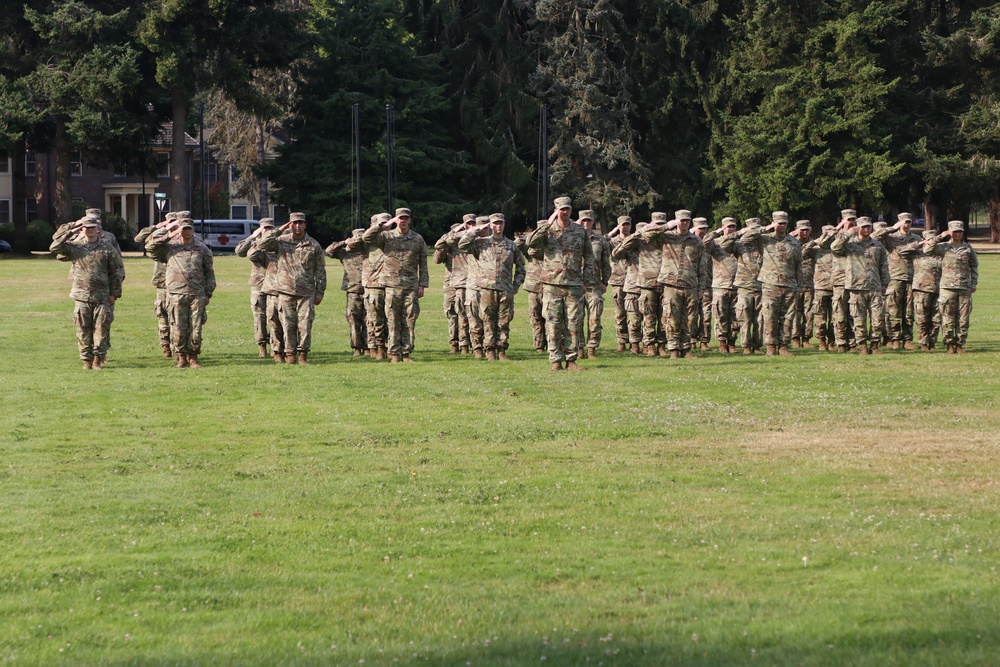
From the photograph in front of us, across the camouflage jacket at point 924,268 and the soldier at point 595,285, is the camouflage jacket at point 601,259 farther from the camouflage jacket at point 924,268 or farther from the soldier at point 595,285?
the camouflage jacket at point 924,268

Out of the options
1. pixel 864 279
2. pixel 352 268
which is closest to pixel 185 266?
pixel 352 268

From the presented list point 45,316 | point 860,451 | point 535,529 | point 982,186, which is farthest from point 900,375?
point 982,186

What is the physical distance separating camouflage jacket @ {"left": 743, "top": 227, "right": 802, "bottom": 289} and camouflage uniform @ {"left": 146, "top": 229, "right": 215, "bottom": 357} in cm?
818

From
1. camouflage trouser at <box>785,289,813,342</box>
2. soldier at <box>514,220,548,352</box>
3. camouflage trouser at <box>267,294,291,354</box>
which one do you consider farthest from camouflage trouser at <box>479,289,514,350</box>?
camouflage trouser at <box>785,289,813,342</box>

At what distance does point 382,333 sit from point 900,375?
7231mm

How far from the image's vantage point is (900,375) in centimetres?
1984

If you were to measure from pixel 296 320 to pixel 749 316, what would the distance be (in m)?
6.93

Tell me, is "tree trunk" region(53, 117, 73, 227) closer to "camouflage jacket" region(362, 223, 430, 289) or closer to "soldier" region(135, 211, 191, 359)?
"soldier" region(135, 211, 191, 359)

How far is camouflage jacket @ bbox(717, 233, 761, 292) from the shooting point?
76.6 feet

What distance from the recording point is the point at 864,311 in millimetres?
23516

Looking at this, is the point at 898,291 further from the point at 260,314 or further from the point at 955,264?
the point at 260,314

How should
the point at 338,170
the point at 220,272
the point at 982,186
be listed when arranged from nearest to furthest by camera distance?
the point at 220,272, the point at 982,186, the point at 338,170

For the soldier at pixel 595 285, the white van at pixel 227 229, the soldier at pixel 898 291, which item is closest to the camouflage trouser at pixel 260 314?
the soldier at pixel 595 285

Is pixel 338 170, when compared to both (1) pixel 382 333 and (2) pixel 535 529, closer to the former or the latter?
(1) pixel 382 333
